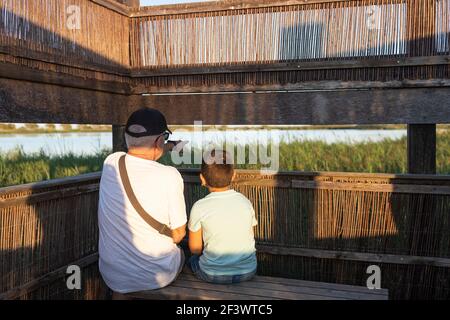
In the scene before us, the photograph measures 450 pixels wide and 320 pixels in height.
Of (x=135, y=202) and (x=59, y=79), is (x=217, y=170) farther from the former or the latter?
(x=59, y=79)

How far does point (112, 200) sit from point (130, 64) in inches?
68.3

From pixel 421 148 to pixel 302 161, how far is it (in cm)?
453

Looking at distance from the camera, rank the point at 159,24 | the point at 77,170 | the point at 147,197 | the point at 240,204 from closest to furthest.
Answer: the point at 147,197 < the point at 240,204 < the point at 159,24 < the point at 77,170

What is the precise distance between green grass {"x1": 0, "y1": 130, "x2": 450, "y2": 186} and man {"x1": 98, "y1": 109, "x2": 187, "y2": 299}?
12.6 ft

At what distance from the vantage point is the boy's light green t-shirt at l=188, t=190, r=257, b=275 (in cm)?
285

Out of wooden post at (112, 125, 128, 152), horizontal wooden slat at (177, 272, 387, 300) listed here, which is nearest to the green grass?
wooden post at (112, 125, 128, 152)

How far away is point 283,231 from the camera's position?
3752 mm

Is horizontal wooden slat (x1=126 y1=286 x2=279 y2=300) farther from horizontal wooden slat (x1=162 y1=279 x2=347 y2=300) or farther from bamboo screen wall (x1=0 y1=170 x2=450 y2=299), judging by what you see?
bamboo screen wall (x1=0 y1=170 x2=450 y2=299)

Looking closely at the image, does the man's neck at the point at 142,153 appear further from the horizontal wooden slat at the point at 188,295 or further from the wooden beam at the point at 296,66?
the wooden beam at the point at 296,66

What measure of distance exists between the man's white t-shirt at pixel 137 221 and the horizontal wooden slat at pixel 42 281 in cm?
54

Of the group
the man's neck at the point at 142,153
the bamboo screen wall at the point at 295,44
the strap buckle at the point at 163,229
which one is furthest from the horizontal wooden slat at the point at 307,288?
the bamboo screen wall at the point at 295,44

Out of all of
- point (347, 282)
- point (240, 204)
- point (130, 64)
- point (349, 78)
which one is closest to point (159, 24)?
point (130, 64)

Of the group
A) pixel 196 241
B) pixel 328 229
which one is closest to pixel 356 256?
pixel 328 229
